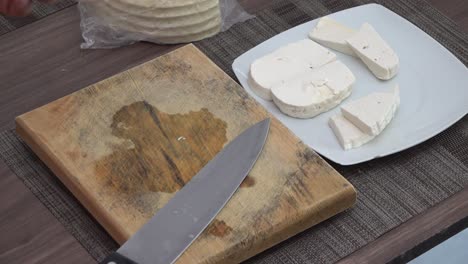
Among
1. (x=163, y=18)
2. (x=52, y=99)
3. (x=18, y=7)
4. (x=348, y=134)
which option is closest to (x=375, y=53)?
(x=348, y=134)

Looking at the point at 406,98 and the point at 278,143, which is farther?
the point at 406,98

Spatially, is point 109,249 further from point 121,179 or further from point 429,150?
point 429,150

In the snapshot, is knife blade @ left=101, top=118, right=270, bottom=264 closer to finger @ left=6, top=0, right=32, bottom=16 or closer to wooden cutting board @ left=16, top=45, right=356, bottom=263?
wooden cutting board @ left=16, top=45, right=356, bottom=263

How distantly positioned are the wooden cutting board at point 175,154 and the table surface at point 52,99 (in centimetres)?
5

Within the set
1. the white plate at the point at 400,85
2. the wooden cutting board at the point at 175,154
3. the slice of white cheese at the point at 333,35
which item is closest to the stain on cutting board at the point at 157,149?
the wooden cutting board at the point at 175,154

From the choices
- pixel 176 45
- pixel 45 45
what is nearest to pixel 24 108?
pixel 45 45

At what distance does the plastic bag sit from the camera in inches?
47.9

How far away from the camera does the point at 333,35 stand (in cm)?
123

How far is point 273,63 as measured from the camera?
1.17m

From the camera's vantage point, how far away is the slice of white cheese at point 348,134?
109 cm

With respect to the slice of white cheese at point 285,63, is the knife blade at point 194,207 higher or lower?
higher

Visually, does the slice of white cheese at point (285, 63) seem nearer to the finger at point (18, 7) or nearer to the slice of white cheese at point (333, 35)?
the slice of white cheese at point (333, 35)

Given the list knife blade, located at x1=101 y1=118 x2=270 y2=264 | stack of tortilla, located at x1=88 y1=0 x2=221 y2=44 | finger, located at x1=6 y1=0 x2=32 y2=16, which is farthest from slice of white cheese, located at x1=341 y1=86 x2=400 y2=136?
finger, located at x1=6 y1=0 x2=32 y2=16

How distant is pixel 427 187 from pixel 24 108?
1.69 ft
